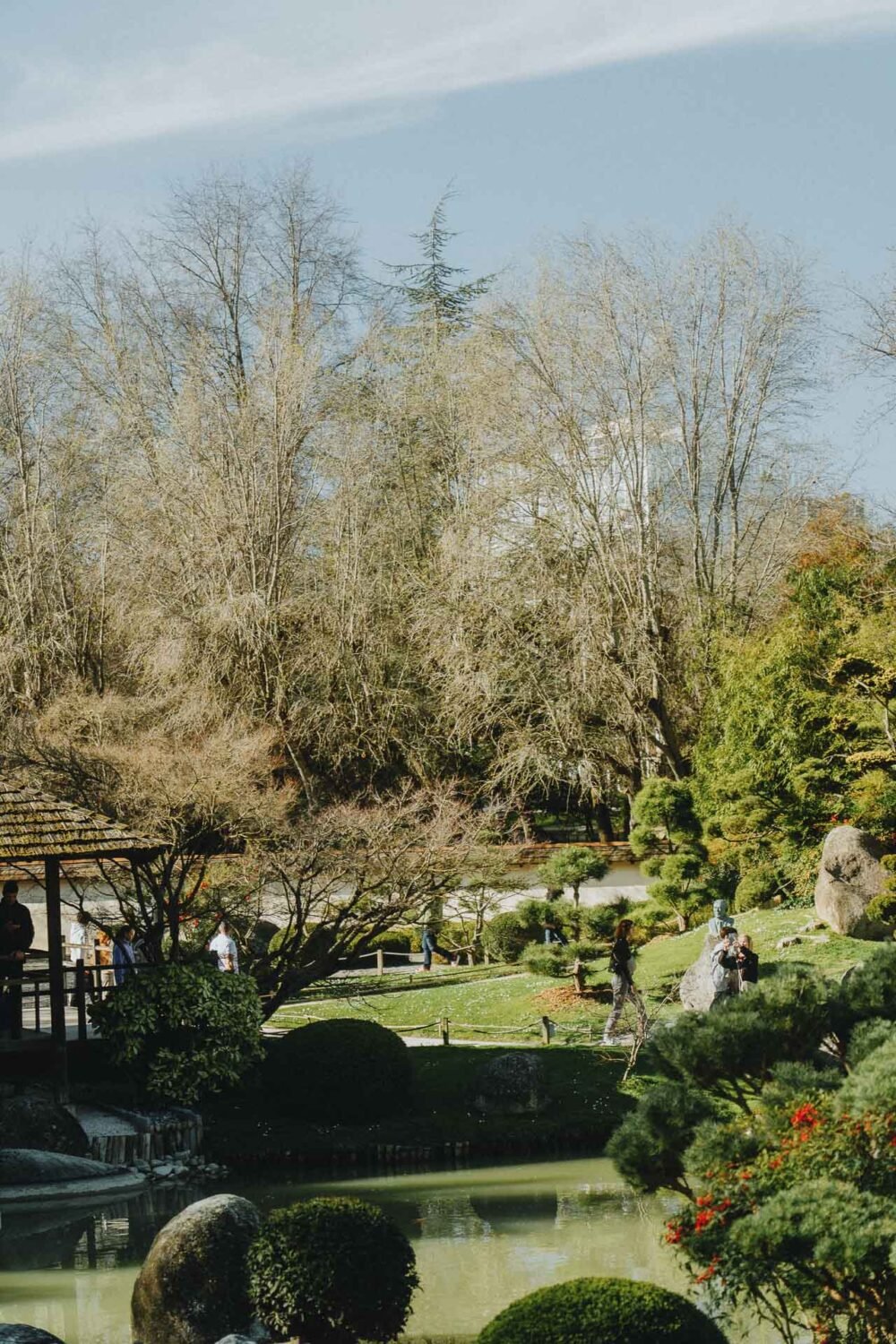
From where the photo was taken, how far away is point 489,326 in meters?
37.4

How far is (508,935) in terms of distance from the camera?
98.9 ft

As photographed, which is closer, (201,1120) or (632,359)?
(201,1120)

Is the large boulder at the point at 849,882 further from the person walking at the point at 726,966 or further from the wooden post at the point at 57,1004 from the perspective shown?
the wooden post at the point at 57,1004

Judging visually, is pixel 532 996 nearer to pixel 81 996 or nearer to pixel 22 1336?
pixel 81 996

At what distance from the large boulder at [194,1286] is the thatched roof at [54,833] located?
280 inches

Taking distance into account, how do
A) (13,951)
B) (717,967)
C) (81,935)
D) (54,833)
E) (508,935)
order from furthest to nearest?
1. (508,935)
2. (81,935)
3. (717,967)
4. (13,951)
5. (54,833)

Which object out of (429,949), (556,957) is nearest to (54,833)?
(556,957)

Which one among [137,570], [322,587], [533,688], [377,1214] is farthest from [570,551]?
[377,1214]

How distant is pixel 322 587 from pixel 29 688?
673 cm

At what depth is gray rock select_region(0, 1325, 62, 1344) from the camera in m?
8.43

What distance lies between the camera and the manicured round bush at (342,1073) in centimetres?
1803

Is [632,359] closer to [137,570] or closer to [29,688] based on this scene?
[137,570]

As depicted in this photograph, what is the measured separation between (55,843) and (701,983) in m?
9.27

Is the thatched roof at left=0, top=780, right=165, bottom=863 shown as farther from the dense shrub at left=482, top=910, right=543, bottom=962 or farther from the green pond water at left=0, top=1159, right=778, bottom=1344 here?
the dense shrub at left=482, top=910, right=543, bottom=962
